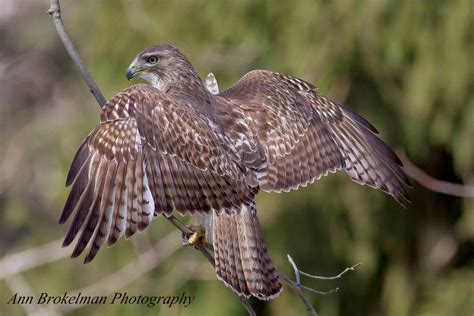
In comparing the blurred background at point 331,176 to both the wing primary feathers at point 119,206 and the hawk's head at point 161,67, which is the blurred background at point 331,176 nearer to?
the hawk's head at point 161,67

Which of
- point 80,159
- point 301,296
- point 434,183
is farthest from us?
point 434,183

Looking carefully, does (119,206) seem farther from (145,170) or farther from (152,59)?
(152,59)

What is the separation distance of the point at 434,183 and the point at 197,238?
2990mm

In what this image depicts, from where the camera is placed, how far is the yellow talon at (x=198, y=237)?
16.8ft

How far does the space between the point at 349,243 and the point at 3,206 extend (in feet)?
11.5

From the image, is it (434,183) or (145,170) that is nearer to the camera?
(145,170)

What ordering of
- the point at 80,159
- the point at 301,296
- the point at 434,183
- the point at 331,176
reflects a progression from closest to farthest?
1. the point at 301,296
2. the point at 80,159
3. the point at 434,183
4. the point at 331,176

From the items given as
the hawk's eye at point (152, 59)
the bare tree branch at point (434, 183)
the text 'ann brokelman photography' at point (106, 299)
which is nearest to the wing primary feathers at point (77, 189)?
the hawk's eye at point (152, 59)

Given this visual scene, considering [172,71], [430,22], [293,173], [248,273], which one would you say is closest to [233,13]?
[430,22]

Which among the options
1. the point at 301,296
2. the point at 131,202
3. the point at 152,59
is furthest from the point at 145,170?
the point at 152,59

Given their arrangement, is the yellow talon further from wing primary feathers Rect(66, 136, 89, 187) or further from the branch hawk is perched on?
wing primary feathers Rect(66, 136, 89, 187)

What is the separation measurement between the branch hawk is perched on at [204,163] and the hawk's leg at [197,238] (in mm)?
196

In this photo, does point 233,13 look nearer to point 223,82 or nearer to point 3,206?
point 223,82

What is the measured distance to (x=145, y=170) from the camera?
15.4 feet
